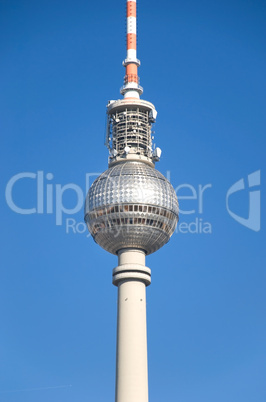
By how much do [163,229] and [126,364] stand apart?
820 inches

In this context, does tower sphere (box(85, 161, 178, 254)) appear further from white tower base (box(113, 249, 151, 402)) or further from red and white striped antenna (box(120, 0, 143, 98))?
red and white striped antenna (box(120, 0, 143, 98))

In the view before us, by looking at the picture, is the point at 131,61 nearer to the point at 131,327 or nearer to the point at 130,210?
the point at 130,210

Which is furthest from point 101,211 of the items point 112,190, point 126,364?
point 126,364

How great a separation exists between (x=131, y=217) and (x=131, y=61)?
3002 cm

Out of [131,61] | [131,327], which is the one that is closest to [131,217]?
[131,327]

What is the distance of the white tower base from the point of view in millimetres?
110938

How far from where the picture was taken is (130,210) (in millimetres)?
118875

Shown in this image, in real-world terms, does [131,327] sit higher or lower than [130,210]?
lower

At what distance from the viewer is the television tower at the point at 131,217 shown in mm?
113250

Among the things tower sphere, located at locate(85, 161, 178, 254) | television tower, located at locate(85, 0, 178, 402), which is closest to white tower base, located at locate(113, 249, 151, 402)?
television tower, located at locate(85, 0, 178, 402)

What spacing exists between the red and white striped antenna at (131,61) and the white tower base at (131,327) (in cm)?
2848

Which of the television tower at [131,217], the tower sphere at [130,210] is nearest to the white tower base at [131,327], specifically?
the television tower at [131,217]

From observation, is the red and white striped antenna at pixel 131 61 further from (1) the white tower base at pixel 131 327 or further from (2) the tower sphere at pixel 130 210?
(1) the white tower base at pixel 131 327

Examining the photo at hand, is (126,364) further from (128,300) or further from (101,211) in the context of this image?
(101,211)
